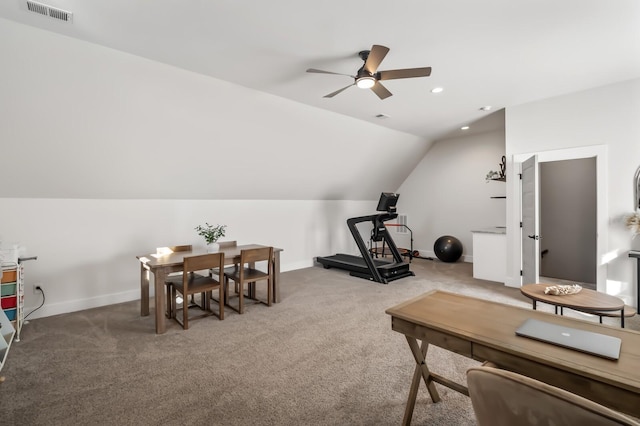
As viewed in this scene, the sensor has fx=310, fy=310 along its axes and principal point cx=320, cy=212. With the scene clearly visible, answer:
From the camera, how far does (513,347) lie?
1.34m

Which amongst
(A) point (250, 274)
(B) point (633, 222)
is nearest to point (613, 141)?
(B) point (633, 222)

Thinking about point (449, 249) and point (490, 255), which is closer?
point (490, 255)

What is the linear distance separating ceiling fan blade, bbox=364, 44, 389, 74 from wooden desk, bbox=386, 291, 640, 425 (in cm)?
194

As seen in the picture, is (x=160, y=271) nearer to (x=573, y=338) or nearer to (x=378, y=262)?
(x=573, y=338)

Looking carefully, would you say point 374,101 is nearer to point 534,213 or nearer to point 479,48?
point 479,48

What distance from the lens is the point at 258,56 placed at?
3211mm

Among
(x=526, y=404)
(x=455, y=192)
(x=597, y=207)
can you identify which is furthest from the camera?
(x=455, y=192)

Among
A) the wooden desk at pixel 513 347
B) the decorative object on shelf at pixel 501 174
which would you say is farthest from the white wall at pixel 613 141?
the wooden desk at pixel 513 347

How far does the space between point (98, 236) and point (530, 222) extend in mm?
6155

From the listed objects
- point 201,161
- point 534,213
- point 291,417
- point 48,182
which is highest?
point 201,161

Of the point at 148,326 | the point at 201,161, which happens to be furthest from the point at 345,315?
the point at 201,161

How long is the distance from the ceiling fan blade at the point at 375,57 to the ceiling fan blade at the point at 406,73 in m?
0.11

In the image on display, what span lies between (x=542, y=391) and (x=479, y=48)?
3.25 metres

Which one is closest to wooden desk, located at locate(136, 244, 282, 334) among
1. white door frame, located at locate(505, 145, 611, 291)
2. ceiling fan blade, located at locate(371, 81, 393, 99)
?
ceiling fan blade, located at locate(371, 81, 393, 99)
